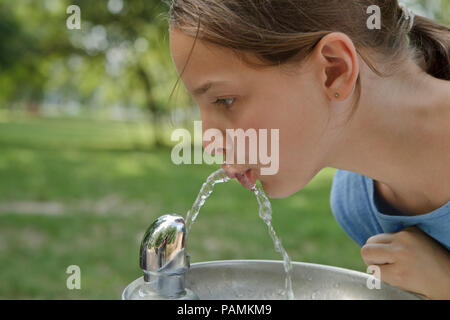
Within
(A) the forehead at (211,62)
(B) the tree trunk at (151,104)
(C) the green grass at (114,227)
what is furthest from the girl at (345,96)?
(B) the tree trunk at (151,104)

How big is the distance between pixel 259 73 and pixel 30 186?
156 inches

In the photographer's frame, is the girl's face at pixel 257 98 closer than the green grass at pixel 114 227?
Yes

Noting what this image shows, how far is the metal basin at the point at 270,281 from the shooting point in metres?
0.70

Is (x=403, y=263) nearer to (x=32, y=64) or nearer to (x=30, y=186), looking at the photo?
(x=30, y=186)

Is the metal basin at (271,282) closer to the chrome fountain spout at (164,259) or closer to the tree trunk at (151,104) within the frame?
the chrome fountain spout at (164,259)

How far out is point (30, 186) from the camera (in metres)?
4.21

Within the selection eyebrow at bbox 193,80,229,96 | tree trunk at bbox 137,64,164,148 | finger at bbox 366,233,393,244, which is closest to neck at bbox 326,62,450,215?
finger at bbox 366,233,393,244

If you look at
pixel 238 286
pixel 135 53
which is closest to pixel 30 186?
pixel 238 286

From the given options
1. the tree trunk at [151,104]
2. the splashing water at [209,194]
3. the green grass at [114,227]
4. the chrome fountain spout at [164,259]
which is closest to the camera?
the chrome fountain spout at [164,259]

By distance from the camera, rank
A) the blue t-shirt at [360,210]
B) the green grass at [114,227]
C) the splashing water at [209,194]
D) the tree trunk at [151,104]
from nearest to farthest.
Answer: the splashing water at [209,194] < the blue t-shirt at [360,210] < the green grass at [114,227] < the tree trunk at [151,104]

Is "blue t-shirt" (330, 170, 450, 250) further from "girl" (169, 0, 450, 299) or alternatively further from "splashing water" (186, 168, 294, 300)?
"splashing water" (186, 168, 294, 300)

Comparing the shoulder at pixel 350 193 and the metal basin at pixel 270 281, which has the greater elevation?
the shoulder at pixel 350 193

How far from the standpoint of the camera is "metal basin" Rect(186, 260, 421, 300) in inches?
27.4

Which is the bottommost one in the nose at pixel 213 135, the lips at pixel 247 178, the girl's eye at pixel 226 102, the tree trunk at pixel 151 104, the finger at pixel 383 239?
the finger at pixel 383 239
